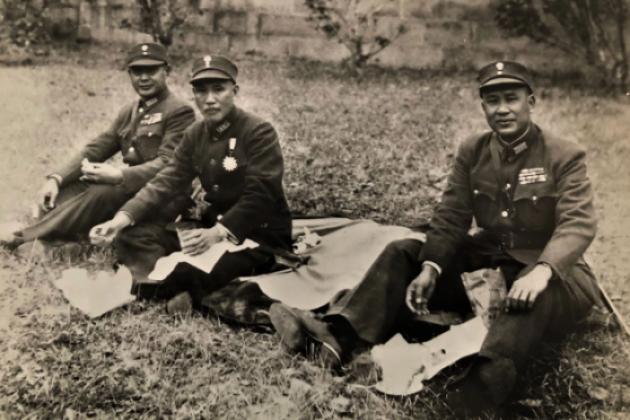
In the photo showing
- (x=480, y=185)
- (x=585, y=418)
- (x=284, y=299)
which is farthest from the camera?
(x=284, y=299)

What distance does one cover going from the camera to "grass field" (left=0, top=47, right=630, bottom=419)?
2191mm

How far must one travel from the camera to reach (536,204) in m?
2.33

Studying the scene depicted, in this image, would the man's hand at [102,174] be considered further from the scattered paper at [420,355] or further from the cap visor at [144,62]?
the scattered paper at [420,355]

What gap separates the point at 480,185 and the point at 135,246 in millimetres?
1459

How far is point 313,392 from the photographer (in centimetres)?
221

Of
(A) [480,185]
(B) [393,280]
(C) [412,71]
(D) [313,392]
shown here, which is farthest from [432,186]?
(D) [313,392]

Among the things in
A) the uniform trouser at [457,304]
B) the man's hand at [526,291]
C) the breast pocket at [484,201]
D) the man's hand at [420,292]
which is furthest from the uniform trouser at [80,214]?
the man's hand at [526,291]

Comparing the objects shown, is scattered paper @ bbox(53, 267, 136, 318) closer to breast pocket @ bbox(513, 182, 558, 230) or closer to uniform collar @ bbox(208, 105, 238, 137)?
uniform collar @ bbox(208, 105, 238, 137)

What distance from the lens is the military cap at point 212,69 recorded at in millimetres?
2771

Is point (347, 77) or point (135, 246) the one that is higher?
point (347, 77)

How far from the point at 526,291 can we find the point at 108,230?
5.63ft

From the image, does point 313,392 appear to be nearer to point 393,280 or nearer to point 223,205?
point 393,280

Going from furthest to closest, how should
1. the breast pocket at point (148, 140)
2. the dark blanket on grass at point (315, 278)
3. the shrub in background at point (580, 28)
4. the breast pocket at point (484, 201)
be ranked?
the breast pocket at point (148, 140) → the shrub in background at point (580, 28) → the dark blanket on grass at point (315, 278) → the breast pocket at point (484, 201)

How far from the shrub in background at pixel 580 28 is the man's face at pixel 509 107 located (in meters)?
0.96
